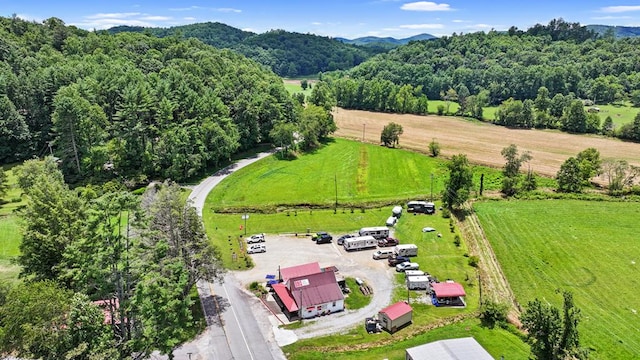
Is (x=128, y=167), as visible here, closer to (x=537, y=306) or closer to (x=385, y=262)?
(x=385, y=262)

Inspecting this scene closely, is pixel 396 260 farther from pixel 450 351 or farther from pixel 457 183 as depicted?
pixel 457 183

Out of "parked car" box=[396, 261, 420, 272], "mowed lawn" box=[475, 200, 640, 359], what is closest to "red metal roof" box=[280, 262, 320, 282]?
"parked car" box=[396, 261, 420, 272]

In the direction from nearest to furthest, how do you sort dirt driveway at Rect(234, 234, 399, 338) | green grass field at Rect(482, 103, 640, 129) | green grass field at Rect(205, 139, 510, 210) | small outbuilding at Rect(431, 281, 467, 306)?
dirt driveway at Rect(234, 234, 399, 338) → small outbuilding at Rect(431, 281, 467, 306) → green grass field at Rect(205, 139, 510, 210) → green grass field at Rect(482, 103, 640, 129)

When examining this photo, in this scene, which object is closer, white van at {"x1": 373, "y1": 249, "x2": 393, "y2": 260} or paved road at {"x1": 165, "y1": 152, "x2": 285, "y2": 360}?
paved road at {"x1": 165, "y1": 152, "x2": 285, "y2": 360}

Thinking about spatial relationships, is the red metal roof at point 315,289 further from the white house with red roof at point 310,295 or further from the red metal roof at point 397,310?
the red metal roof at point 397,310

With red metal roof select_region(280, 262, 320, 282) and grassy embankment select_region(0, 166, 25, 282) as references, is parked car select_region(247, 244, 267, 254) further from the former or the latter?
grassy embankment select_region(0, 166, 25, 282)

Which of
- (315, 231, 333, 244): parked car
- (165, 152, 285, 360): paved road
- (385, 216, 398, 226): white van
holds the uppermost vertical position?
(385, 216, 398, 226): white van

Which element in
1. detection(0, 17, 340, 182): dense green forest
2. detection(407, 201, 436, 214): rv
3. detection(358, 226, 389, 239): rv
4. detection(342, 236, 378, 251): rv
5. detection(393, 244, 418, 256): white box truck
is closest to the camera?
detection(393, 244, 418, 256): white box truck

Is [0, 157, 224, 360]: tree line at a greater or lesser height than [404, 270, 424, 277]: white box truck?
greater
